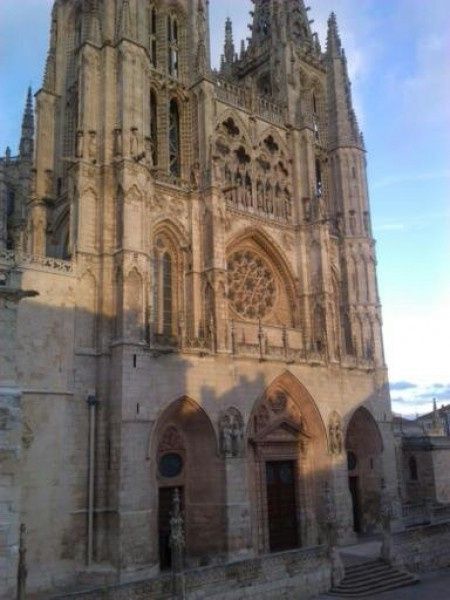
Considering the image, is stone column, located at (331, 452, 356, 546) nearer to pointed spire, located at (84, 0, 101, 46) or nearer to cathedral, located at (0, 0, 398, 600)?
cathedral, located at (0, 0, 398, 600)

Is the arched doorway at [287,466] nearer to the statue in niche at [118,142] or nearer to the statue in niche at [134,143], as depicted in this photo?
the statue in niche at [134,143]

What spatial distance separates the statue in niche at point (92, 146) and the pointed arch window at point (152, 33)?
5.71 m

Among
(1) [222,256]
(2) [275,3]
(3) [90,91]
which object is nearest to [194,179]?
(1) [222,256]

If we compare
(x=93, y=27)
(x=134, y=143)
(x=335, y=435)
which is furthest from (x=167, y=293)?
(x=93, y=27)

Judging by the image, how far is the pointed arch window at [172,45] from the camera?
26.0 metres

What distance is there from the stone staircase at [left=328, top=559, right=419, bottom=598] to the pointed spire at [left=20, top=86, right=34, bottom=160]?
80.3 ft

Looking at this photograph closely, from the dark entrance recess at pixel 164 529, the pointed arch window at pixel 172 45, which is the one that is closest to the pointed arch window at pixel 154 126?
the pointed arch window at pixel 172 45

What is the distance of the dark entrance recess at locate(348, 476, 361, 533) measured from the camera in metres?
25.8

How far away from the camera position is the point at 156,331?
68.4 feet

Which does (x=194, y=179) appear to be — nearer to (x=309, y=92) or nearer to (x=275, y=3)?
(x=309, y=92)

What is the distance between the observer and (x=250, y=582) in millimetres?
15766

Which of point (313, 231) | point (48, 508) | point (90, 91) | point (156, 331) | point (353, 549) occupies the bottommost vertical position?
point (353, 549)

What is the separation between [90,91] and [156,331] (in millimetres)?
9137

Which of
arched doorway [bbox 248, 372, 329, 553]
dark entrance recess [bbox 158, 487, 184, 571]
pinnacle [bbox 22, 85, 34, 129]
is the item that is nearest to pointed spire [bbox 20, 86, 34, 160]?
pinnacle [bbox 22, 85, 34, 129]
